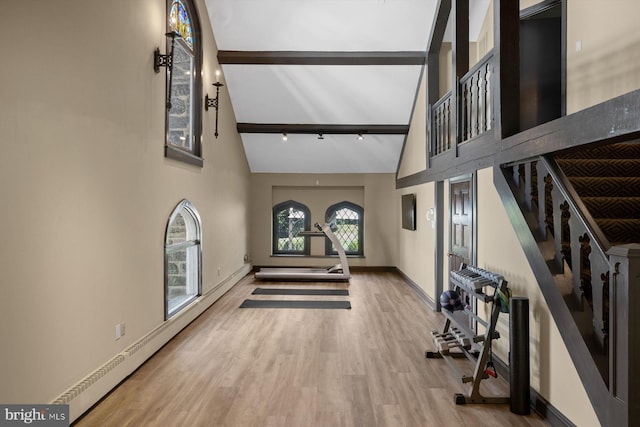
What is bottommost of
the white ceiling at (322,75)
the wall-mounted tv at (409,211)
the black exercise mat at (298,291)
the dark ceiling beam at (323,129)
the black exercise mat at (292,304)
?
the black exercise mat at (292,304)

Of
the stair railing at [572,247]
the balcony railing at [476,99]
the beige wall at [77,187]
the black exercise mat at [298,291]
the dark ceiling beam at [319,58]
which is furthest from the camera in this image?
the black exercise mat at [298,291]

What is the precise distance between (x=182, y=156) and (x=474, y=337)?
371 cm

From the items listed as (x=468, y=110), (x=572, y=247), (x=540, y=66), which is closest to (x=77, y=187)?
(x=572, y=247)

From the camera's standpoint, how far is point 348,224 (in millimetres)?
10094

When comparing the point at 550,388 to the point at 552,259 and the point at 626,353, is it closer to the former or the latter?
the point at 552,259

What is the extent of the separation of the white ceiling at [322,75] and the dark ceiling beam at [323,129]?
0.09m

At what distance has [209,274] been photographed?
618 cm

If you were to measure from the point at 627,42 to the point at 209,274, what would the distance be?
561 centimetres

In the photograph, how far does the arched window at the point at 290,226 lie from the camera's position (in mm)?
10086

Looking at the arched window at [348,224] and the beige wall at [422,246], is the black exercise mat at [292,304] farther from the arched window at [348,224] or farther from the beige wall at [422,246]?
the arched window at [348,224]

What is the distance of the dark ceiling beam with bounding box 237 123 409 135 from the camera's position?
816 centimetres

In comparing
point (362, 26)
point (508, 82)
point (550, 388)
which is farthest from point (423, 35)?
point (550, 388)

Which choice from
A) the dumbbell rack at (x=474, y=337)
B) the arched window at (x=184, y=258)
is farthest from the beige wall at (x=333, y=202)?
the dumbbell rack at (x=474, y=337)

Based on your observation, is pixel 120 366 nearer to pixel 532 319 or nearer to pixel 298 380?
pixel 298 380
